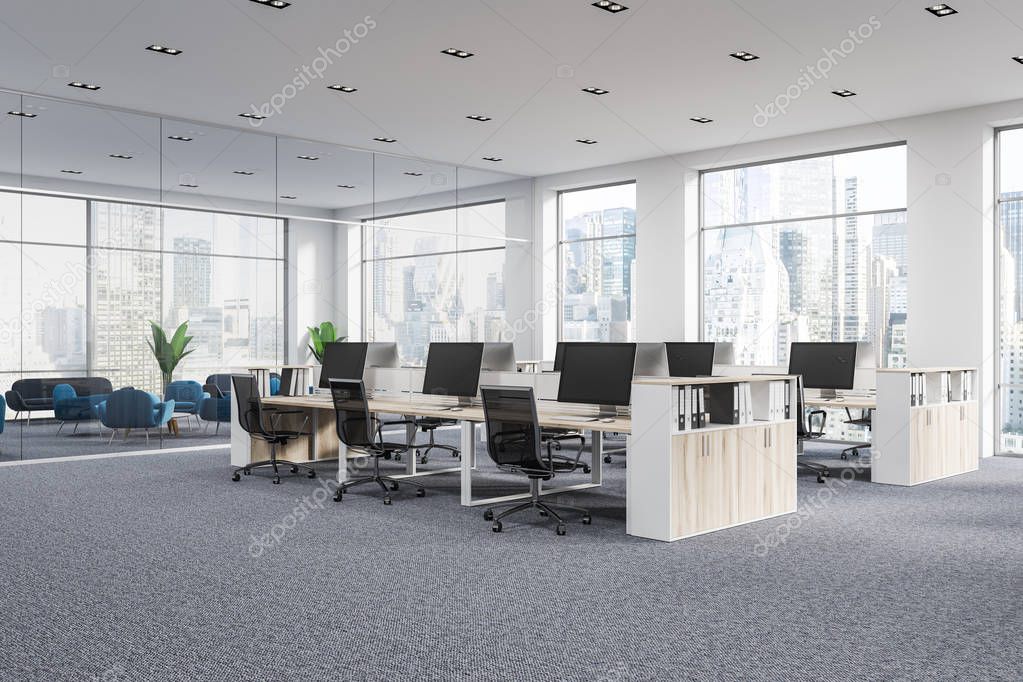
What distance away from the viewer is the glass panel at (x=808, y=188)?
10906mm

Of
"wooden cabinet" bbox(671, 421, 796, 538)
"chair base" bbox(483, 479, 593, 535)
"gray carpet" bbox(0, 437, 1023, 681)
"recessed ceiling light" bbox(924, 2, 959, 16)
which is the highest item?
"recessed ceiling light" bbox(924, 2, 959, 16)

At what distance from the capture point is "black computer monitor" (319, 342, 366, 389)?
865cm

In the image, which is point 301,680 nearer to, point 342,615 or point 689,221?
point 342,615

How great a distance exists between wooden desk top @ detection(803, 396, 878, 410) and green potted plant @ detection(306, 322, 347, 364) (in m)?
6.95

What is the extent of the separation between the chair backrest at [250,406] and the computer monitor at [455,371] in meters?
1.51

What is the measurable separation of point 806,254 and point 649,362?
5.41m

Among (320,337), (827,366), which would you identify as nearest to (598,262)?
(320,337)

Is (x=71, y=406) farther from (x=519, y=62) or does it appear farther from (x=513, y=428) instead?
(x=513, y=428)

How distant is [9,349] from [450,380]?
5089mm

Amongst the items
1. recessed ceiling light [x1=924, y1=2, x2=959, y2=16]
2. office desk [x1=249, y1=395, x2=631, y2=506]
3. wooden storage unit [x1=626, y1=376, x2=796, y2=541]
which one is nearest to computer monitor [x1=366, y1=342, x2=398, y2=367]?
office desk [x1=249, y1=395, x2=631, y2=506]

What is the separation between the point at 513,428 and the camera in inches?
238

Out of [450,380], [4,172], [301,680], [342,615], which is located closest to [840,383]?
[450,380]

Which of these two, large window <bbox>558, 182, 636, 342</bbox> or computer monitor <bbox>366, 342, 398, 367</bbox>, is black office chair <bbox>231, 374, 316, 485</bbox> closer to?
computer monitor <bbox>366, 342, 398, 367</bbox>

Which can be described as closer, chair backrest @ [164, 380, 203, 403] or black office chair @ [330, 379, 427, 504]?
black office chair @ [330, 379, 427, 504]
